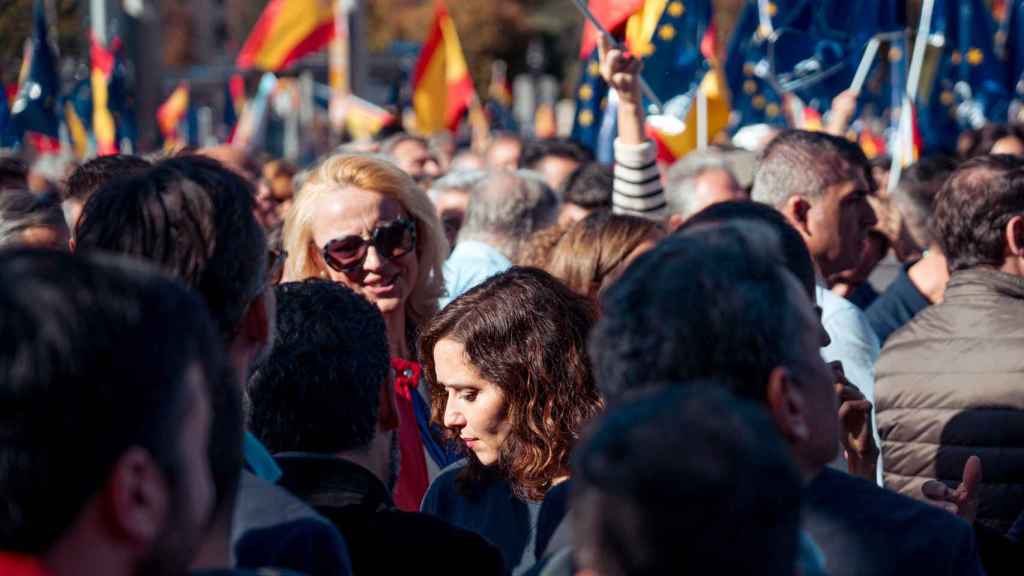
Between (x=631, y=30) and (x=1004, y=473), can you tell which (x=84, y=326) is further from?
(x=631, y=30)

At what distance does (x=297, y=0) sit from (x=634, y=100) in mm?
9163

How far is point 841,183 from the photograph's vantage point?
5.47m

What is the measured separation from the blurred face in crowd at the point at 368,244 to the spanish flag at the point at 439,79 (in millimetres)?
10004

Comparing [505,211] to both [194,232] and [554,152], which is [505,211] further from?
[194,232]

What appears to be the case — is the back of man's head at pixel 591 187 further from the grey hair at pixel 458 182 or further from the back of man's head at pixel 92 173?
the back of man's head at pixel 92 173

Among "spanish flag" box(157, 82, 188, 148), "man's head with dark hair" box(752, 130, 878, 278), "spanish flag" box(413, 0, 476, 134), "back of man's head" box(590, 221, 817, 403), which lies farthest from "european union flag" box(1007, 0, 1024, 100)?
"spanish flag" box(157, 82, 188, 148)

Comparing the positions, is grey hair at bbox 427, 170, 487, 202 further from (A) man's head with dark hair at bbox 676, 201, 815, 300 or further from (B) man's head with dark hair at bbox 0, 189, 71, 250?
(A) man's head with dark hair at bbox 676, 201, 815, 300

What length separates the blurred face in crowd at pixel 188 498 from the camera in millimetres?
1725

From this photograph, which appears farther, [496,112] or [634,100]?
[496,112]

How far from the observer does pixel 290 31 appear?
14633 millimetres

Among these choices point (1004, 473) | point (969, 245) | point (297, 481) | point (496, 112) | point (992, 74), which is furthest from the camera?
point (496, 112)

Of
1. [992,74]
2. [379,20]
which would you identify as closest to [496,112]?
[992,74]

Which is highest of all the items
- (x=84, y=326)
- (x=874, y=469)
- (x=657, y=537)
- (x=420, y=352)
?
(x=84, y=326)

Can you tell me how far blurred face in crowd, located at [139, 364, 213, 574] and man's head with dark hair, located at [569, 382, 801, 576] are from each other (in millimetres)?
457
